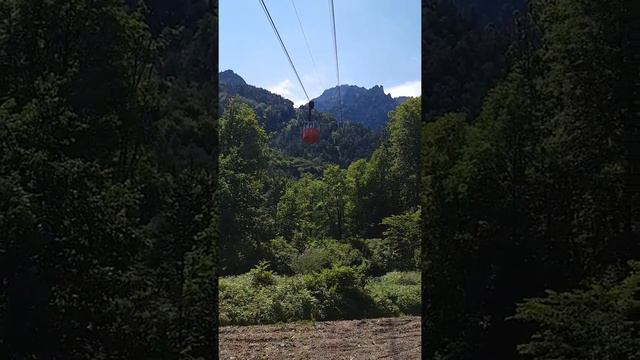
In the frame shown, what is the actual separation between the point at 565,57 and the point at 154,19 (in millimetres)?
5970

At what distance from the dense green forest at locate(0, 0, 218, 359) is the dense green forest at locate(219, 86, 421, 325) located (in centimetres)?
968

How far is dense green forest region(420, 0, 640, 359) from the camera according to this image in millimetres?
8367

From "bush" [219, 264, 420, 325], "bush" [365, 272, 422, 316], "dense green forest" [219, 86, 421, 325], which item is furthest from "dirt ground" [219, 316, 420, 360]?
"bush" [365, 272, 422, 316]

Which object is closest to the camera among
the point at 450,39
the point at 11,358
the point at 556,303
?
the point at 11,358

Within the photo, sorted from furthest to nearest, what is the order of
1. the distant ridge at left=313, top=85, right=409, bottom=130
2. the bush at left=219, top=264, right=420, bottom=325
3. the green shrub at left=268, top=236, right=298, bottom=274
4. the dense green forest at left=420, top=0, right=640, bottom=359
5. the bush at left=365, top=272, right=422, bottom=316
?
the distant ridge at left=313, top=85, right=409, bottom=130 → the green shrub at left=268, top=236, right=298, bottom=274 → the bush at left=365, top=272, right=422, bottom=316 → the bush at left=219, top=264, right=420, bottom=325 → the dense green forest at left=420, top=0, right=640, bottom=359

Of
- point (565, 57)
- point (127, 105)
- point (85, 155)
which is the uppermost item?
point (565, 57)

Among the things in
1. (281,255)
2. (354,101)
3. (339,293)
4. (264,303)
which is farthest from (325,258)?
(354,101)

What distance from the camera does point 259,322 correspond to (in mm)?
18234

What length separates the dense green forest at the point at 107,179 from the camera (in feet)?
25.1

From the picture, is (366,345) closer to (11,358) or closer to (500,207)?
(500,207)

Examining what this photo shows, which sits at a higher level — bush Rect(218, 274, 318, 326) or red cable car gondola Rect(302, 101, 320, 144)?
red cable car gondola Rect(302, 101, 320, 144)

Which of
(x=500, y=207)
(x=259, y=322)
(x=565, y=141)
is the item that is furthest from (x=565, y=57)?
(x=259, y=322)

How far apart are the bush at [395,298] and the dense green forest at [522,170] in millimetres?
11373

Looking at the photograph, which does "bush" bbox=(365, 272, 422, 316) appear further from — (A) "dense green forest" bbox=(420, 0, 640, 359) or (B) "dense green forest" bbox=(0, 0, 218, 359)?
(B) "dense green forest" bbox=(0, 0, 218, 359)
